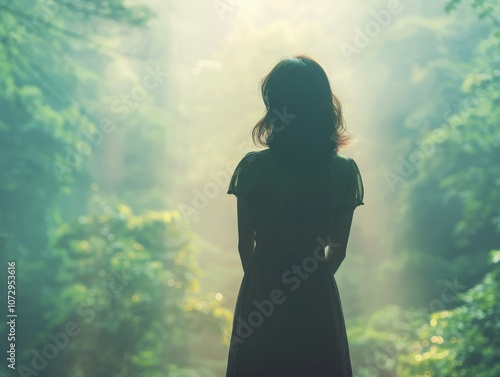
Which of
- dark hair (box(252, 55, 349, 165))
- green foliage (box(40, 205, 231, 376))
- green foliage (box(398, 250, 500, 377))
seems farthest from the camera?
green foliage (box(40, 205, 231, 376))

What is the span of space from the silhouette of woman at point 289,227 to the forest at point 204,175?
2.83m

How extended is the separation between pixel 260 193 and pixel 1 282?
708 centimetres

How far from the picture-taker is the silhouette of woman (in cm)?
116

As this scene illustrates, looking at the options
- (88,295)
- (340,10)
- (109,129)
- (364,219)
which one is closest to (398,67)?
(340,10)

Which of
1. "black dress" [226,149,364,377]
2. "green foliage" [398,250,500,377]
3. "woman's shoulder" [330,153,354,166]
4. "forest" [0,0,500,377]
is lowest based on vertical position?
"black dress" [226,149,364,377]

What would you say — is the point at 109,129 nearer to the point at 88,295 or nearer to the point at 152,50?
the point at 152,50

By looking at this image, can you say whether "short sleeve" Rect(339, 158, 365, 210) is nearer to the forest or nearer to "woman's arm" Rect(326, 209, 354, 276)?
"woman's arm" Rect(326, 209, 354, 276)

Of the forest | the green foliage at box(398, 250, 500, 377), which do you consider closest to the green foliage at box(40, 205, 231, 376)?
the forest

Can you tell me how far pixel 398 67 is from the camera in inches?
441

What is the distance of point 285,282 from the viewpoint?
1.17 meters

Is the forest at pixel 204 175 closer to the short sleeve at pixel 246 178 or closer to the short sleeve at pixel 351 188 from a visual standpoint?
the short sleeve at pixel 351 188

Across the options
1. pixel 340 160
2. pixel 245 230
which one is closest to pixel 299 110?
pixel 340 160

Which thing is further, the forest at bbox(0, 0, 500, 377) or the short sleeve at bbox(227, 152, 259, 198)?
the forest at bbox(0, 0, 500, 377)

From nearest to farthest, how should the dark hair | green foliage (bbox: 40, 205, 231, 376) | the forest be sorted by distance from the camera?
the dark hair → green foliage (bbox: 40, 205, 231, 376) → the forest
